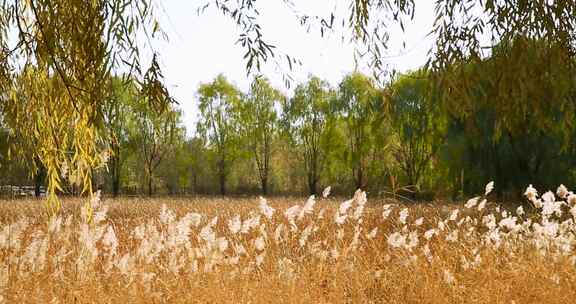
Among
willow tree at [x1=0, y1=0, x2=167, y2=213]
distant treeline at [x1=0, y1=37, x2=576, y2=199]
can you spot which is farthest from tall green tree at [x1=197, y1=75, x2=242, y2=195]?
willow tree at [x1=0, y1=0, x2=167, y2=213]

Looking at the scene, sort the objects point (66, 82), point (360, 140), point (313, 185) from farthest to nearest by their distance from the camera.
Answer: point (313, 185) < point (360, 140) < point (66, 82)

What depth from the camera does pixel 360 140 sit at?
42.6 ft

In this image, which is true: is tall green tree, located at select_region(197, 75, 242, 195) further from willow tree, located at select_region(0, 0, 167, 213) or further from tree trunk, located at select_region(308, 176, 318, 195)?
willow tree, located at select_region(0, 0, 167, 213)

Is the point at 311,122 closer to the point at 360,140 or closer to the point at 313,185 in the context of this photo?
the point at 313,185

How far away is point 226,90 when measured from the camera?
38.6m

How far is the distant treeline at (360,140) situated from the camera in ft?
11.5

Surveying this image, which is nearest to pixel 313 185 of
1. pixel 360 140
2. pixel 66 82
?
pixel 360 140

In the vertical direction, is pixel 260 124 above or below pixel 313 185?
above

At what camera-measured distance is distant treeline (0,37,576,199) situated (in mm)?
3512

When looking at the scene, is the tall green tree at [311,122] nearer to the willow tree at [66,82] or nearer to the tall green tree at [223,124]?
the tall green tree at [223,124]

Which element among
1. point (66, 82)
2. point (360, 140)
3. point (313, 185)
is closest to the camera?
point (66, 82)

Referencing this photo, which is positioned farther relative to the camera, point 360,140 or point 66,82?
point 360,140

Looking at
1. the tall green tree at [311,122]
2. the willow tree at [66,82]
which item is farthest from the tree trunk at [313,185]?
the willow tree at [66,82]

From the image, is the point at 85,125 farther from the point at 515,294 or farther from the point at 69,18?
the point at 515,294
